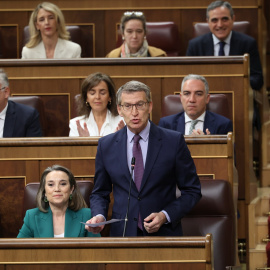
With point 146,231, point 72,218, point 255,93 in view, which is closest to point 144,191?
point 146,231

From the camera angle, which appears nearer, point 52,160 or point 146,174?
point 146,174

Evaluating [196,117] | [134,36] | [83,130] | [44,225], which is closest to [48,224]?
[44,225]

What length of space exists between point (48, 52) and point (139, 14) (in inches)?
15.5

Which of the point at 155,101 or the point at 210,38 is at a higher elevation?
the point at 210,38

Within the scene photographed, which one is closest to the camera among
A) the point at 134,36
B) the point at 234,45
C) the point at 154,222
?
the point at 154,222

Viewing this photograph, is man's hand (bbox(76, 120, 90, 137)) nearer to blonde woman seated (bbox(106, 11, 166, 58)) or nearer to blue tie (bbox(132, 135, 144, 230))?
blonde woman seated (bbox(106, 11, 166, 58))

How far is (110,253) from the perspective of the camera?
1.55m

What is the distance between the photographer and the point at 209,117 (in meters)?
2.49

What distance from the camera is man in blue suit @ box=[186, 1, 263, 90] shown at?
3014 millimetres

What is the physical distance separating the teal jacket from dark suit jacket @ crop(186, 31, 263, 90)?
→ 1268 mm

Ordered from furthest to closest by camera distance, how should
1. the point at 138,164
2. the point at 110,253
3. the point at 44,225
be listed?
the point at 44,225
the point at 138,164
the point at 110,253

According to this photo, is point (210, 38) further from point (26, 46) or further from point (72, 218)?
point (72, 218)

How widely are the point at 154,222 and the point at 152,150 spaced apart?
0.59 ft

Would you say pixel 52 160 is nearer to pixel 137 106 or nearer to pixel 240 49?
pixel 137 106
